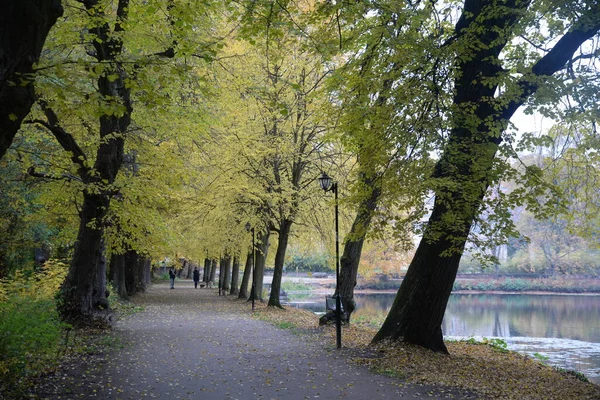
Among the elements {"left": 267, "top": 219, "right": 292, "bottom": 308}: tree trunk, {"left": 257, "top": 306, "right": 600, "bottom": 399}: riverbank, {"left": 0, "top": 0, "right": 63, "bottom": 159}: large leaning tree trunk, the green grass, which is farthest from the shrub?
{"left": 267, "top": 219, "right": 292, "bottom": 308}: tree trunk

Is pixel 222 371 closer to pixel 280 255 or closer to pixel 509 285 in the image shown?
pixel 280 255

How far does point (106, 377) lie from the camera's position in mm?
7395

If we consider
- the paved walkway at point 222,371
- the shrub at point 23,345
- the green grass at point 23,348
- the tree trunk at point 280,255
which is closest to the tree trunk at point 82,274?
the paved walkway at point 222,371

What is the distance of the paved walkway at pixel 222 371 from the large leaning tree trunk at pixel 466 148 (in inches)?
67.5

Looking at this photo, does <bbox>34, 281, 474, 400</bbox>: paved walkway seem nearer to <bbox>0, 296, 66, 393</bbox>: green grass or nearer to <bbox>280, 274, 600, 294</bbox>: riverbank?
<bbox>0, 296, 66, 393</bbox>: green grass

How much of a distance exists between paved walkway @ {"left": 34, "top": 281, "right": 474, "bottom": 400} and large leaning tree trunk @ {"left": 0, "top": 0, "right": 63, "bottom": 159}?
12.0 ft

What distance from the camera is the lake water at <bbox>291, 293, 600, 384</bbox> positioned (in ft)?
52.4

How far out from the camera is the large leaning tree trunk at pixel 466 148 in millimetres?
7766

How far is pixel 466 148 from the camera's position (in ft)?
26.3

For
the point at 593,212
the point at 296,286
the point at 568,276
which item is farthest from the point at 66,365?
the point at 568,276

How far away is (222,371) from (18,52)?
593 cm

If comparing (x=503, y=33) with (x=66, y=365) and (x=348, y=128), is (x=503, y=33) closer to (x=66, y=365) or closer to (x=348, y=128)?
(x=348, y=128)

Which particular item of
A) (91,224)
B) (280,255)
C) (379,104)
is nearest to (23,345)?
(91,224)

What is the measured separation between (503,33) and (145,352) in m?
8.64
